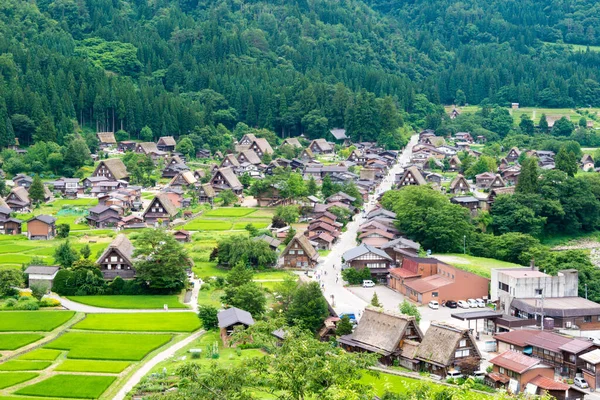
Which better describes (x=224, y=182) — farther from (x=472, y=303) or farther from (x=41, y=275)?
(x=472, y=303)

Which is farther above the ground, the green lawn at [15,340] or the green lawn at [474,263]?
the green lawn at [15,340]

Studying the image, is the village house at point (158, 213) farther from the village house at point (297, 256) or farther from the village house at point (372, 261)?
the village house at point (372, 261)

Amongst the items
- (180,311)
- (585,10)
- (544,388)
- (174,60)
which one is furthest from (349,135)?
(585,10)

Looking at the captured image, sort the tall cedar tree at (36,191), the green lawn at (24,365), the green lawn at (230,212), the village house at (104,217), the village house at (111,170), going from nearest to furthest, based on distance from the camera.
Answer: the green lawn at (24,365) < the village house at (104,217) < the green lawn at (230,212) < the tall cedar tree at (36,191) < the village house at (111,170)

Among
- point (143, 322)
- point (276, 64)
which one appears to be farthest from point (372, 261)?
point (276, 64)

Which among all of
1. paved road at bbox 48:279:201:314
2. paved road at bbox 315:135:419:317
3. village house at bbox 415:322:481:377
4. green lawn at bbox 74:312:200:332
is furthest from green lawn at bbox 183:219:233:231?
village house at bbox 415:322:481:377

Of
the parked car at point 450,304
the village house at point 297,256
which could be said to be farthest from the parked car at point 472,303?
the village house at point 297,256

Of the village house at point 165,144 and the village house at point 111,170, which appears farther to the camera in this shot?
the village house at point 165,144
